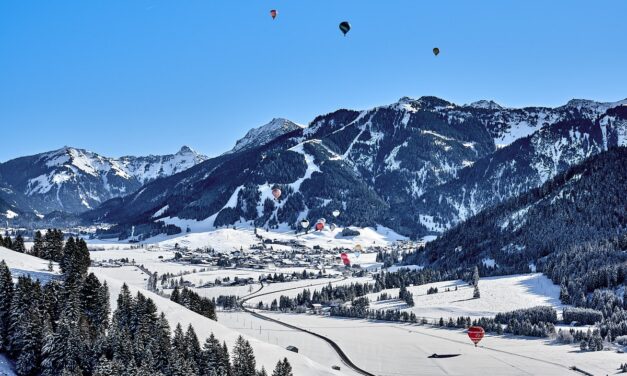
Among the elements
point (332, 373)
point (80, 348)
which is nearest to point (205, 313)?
point (332, 373)

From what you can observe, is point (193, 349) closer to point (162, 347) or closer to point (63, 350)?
point (162, 347)

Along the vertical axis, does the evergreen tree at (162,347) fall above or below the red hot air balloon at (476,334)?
above

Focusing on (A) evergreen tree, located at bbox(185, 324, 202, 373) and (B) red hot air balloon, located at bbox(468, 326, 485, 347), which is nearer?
(A) evergreen tree, located at bbox(185, 324, 202, 373)

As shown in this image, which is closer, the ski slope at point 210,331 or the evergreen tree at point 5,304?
the evergreen tree at point 5,304

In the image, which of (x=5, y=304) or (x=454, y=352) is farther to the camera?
(x=454, y=352)

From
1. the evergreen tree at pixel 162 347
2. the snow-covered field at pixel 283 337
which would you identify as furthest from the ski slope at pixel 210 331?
the snow-covered field at pixel 283 337

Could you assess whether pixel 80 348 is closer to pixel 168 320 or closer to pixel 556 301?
pixel 168 320

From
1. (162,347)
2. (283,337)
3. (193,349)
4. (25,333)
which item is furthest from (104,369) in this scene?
(283,337)

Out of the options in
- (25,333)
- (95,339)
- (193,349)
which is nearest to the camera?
(25,333)

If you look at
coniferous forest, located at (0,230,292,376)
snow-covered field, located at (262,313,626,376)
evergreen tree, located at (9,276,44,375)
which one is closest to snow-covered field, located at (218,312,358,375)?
snow-covered field, located at (262,313,626,376)

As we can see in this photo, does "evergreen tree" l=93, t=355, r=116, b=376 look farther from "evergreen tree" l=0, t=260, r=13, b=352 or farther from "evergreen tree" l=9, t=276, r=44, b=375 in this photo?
"evergreen tree" l=0, t=260, r=13, b=352

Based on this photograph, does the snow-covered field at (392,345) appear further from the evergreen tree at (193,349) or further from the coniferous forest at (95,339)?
the evergreen tree at (193,349)
